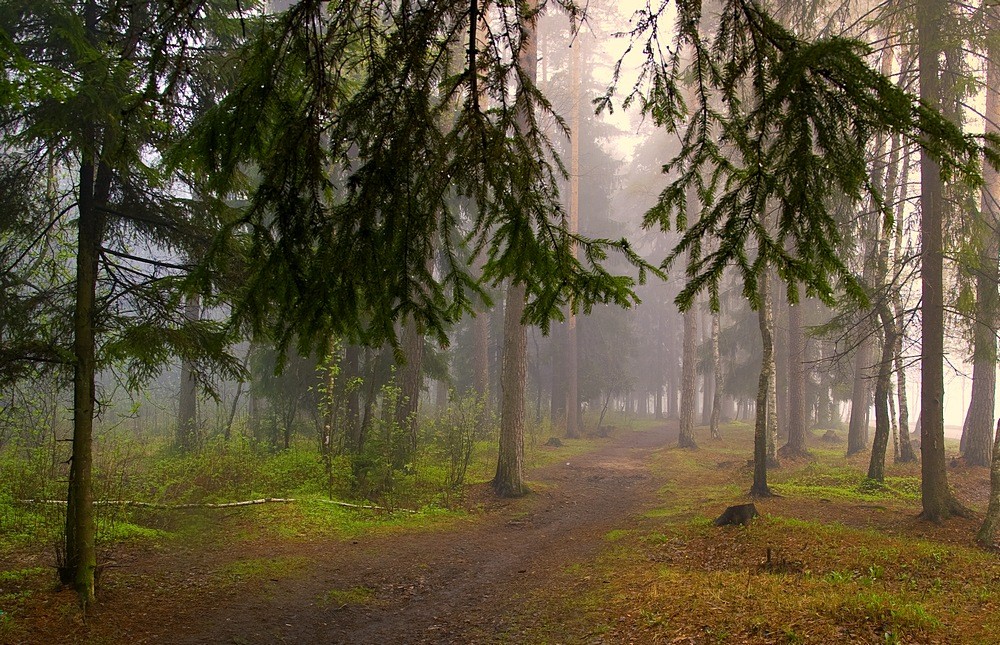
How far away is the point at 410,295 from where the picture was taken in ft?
13.3

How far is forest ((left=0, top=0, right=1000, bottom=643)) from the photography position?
3.61 metres

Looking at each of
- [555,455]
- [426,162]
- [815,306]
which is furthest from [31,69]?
[815,306]

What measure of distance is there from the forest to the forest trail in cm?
5

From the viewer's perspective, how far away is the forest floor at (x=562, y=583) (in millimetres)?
5121

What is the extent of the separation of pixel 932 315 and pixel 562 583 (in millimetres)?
7626

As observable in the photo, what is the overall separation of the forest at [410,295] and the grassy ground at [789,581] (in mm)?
50

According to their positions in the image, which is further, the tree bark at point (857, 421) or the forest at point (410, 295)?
the tree bark at point (857, 421)

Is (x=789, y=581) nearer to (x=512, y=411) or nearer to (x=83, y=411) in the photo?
(x=512, y=411)

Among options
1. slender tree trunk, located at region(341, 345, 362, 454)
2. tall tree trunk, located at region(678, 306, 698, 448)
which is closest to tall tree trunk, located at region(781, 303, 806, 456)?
tall tree trunk, located at region(678, 306, 698, 448)

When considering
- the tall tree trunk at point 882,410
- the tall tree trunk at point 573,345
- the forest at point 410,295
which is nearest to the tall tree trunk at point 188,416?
the forest at point 410,295

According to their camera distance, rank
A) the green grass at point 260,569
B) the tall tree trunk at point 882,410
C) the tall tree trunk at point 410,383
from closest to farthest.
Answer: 1. the green grass at point 260,569
2. the tall tree trunk at point 882,410
3. the tall tree trunk at point 410,383

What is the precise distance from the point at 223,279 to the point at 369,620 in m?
4.22

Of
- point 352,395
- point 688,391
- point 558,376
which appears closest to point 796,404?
point 688,391

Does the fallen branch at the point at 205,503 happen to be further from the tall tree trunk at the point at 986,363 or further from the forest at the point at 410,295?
the tall tree trunk at the point at 986,363
